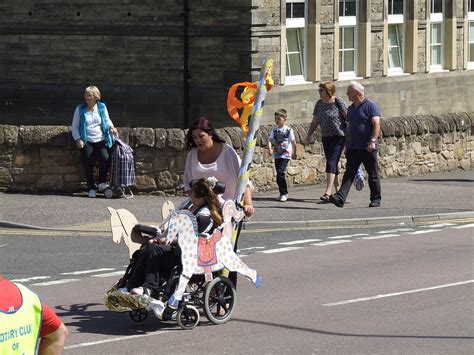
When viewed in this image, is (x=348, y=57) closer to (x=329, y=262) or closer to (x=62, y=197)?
(x=62, y=197)

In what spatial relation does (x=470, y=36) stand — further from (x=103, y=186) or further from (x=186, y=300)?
(x=186, y=300)

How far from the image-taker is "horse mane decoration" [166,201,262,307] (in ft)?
37.1

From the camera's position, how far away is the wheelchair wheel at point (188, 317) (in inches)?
443

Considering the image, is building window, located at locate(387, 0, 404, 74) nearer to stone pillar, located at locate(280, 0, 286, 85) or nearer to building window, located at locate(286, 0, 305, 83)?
building window, located at locate(286, 0, 305, 83)

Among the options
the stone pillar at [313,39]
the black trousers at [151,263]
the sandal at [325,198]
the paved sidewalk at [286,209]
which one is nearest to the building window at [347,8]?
the stone pillar at [313,39]

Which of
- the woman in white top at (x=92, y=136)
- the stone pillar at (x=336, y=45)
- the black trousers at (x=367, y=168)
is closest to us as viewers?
the black trousers at (x=367, y=168)

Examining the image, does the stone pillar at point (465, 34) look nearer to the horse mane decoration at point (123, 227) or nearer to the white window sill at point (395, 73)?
the white window sill at point (395, 73)

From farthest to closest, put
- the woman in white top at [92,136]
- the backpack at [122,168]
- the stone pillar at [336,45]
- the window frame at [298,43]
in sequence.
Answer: the stone pillar at [336,45], the window frame at [298,43], the woman in white top at [92,136], the backpack at [122,168]

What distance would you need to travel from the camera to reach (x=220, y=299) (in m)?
11.6

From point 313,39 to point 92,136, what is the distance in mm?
7275

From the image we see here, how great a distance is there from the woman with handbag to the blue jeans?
572 mm

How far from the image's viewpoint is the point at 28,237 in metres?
17.3

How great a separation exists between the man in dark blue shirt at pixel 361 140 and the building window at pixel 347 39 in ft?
25.4

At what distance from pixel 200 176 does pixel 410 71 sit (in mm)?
17971
